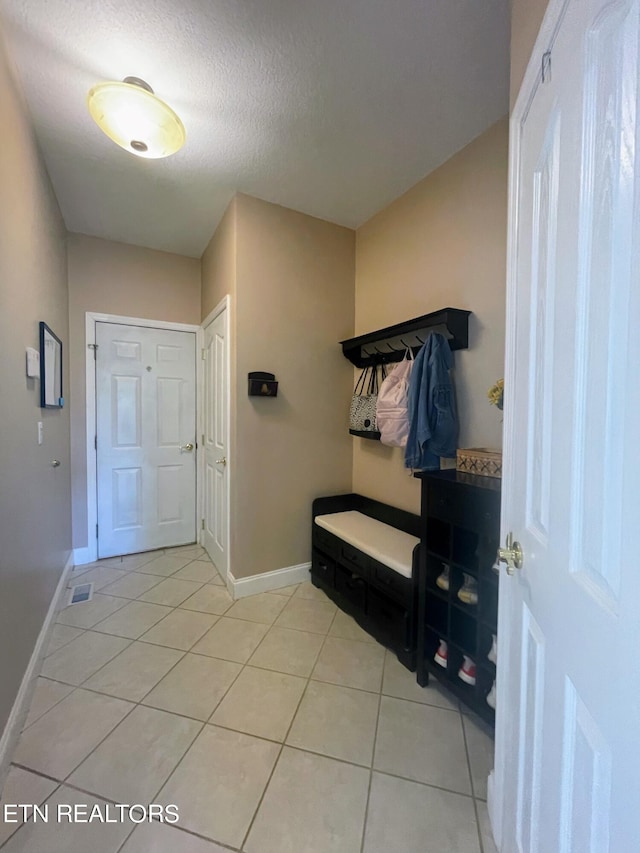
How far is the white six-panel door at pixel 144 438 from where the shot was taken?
9.49 feet

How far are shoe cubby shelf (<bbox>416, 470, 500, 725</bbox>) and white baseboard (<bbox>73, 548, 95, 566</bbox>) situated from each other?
2.64 metres

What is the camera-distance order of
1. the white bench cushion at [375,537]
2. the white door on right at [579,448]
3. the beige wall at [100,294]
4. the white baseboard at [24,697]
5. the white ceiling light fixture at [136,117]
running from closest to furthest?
the white door on right at [579,448] → the white baseboard at [24,697] → the white ceiling light fixture at [136,117] → the white bench cushion at [375,537] → the beige wall at [100,294]

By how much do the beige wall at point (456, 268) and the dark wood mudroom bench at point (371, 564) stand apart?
0.18 meters

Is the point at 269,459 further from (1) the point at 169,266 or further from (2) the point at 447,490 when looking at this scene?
(1) the point at 169,266

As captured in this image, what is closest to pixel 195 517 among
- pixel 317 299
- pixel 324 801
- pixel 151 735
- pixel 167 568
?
pixel 167 568

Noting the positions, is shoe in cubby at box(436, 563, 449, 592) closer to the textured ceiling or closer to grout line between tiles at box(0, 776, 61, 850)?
grout line between tiles at box(0, 776, 61, 850)

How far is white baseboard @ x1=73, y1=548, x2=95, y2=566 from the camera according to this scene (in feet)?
9.12

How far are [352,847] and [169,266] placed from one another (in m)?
3.64

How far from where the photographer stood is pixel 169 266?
307 cm

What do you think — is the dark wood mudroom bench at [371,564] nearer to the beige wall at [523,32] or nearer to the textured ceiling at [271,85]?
the beige wall at [523,32]

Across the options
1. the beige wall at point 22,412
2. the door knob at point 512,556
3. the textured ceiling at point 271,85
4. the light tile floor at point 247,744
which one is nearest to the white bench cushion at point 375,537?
the light tile floor at point 247,744

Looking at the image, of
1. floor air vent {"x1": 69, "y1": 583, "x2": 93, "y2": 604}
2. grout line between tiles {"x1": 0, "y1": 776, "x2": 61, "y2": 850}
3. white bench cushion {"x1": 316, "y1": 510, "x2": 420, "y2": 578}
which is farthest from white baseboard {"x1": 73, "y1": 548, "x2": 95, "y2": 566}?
white bench cushion {"x1": 316, "y1": 510, "x2": 420, "y2": 578}

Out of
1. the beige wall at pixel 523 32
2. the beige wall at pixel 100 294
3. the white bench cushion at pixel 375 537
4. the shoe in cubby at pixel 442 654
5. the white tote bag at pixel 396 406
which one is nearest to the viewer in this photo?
the beige wall at pixel 523 32

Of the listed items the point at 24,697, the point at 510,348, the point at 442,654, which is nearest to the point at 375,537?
the point at 442,654
